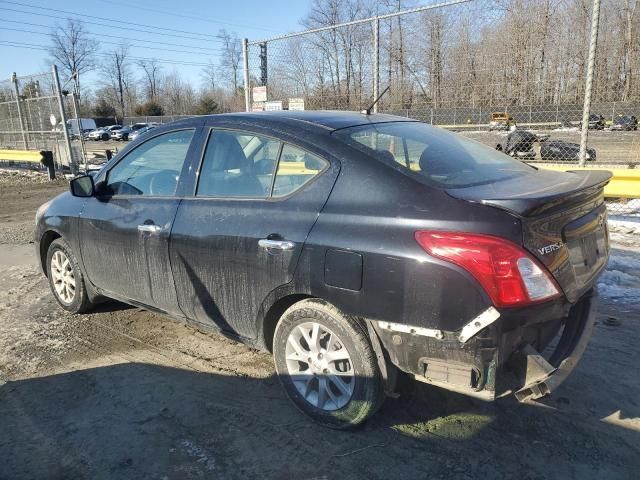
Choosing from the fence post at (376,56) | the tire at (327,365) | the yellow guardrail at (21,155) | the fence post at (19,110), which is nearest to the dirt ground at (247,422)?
the tire at (327,365)

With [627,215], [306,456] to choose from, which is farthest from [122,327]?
[627,215]

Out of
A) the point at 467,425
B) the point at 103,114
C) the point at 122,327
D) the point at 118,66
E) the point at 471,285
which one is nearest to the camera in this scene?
the point at 471,285

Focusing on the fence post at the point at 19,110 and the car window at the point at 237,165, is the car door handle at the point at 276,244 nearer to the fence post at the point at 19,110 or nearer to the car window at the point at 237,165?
the car window at the point at 237,165

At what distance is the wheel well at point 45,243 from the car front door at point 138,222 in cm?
63

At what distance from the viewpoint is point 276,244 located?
9.23ft

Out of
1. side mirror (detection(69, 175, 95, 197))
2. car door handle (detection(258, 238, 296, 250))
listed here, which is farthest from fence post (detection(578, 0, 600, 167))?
side mirror (detection(69, 175, 95, 197))

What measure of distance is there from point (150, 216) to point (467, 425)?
2.47 m

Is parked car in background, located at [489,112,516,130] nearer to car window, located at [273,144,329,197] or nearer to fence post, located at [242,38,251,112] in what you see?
fence post, located at [242,38,251,112]

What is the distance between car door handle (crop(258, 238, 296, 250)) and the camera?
2758mm

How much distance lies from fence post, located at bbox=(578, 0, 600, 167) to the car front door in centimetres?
490

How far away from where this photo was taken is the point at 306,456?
263 centimetres

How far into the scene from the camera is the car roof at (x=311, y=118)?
3092 mm

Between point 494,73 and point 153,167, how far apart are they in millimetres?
5287

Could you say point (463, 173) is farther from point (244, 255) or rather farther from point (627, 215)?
point (627, 215)
